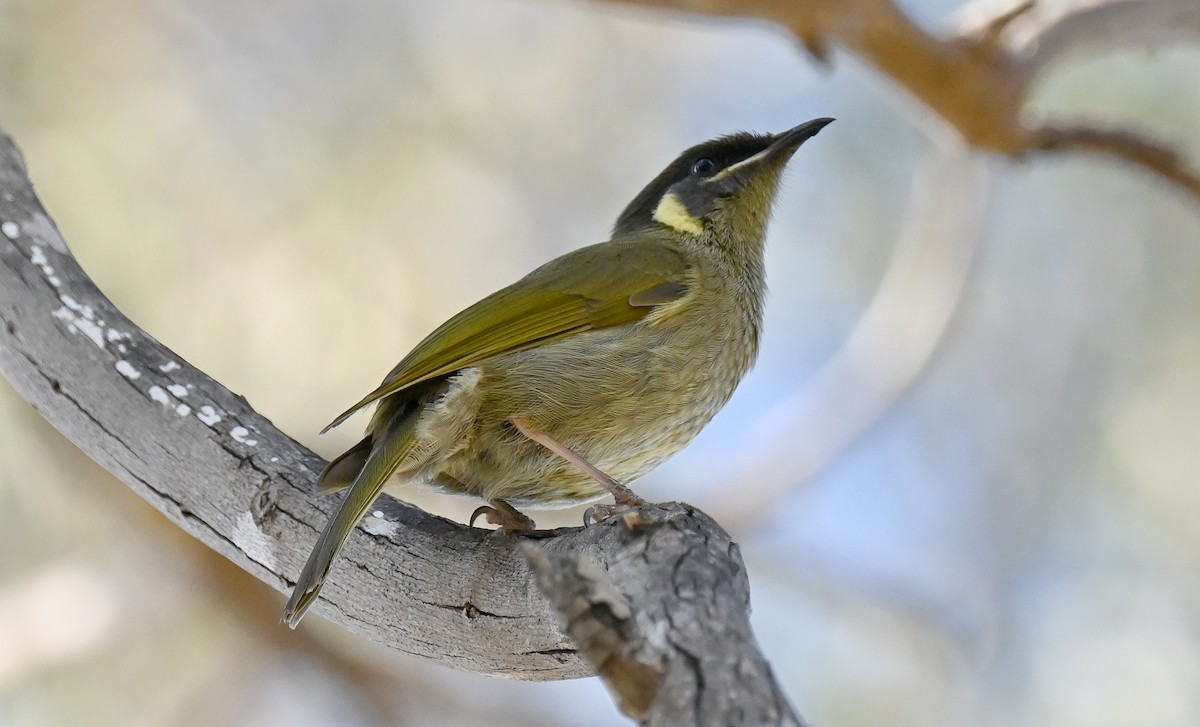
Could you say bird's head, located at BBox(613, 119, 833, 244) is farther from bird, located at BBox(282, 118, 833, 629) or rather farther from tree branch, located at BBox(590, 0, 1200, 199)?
tree branch, located at BBox(590, 0, 1200, 199)

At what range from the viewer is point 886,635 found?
734 centimetres

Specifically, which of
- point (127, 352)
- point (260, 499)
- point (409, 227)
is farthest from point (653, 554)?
point (409, 227)

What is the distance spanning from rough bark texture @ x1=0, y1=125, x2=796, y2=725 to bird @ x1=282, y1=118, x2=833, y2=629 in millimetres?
170

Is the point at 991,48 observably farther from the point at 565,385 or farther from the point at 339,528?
the point at 339,528

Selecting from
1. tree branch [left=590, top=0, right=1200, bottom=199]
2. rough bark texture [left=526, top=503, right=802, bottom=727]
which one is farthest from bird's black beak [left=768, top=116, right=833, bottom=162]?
rough bark texture [left=526, top=503, right=802, bottom=727]

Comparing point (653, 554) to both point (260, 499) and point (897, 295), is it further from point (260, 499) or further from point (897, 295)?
point (897, 295)

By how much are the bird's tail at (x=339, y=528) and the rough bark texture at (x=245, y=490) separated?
0.18 metres

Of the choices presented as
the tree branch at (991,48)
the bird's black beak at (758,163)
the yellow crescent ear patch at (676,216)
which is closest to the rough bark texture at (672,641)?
the yellow crescent ear patch at (676,216)

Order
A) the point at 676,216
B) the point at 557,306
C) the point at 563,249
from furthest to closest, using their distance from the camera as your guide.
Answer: the point at 563,249, the point at 676,216, the point at 557,306

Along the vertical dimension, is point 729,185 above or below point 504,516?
above

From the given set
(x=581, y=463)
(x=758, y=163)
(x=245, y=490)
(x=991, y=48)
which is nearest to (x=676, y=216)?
(x=758, y=163)

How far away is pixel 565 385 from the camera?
10.7ft

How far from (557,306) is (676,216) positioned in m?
0.90

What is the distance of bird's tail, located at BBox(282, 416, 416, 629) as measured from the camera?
99.3 inches
